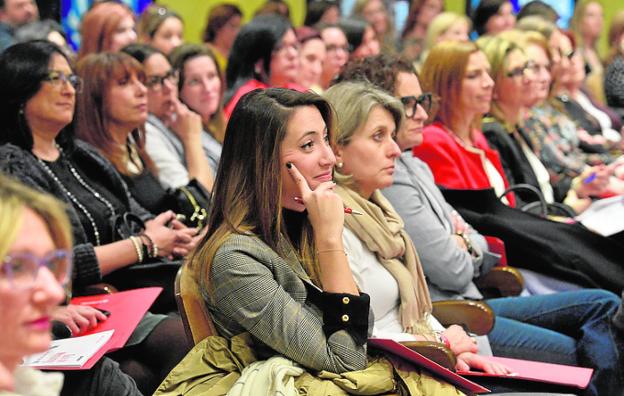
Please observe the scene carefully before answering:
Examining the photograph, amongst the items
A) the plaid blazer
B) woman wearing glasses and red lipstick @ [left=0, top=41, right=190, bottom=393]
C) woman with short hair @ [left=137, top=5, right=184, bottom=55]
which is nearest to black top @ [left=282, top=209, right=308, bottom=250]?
the plaid blazer

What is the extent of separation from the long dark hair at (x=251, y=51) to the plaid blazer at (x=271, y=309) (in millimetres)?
2899

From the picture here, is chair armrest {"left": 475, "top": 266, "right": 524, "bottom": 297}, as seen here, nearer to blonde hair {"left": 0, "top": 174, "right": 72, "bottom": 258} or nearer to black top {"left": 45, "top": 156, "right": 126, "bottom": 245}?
black top {"left": 45, "top": 156, "right": 126, "bottom": 245}

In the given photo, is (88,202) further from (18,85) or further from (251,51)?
(251,51)

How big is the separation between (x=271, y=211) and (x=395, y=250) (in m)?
0.69

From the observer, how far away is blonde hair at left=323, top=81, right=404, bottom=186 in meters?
3.06

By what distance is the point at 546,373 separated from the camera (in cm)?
279

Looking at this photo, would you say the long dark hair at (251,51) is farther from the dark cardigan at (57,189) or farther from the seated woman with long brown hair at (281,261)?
the seated woman with long brown hair at (281,261)

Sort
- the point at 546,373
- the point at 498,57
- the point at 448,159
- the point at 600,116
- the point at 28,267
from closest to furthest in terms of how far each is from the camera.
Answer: the point at 28,267 < the point at 546,373 < the point at 448,159 < the point at 498,57 < the point at 600,116

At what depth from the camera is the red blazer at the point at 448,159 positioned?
4.17m

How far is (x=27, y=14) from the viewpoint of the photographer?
5.85 m

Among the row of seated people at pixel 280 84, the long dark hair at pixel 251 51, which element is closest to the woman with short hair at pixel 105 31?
the row of seated people at pixel 280 84

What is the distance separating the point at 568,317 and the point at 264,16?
8.46 feet

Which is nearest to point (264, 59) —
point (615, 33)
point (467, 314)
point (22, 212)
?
point (467, 314)

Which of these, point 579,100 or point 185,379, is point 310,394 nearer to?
point 185,379
